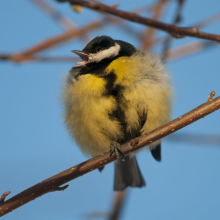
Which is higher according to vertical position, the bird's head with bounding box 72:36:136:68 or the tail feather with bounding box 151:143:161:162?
the bird's head with bounding box 72:36:136:68

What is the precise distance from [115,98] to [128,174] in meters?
0.95

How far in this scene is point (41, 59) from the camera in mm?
2271

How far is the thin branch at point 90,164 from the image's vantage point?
1.73 meters

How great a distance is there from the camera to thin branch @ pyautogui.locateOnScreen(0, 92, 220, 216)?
173 cm

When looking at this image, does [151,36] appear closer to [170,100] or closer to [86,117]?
[170,100]

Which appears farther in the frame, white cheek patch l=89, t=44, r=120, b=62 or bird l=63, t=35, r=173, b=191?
white cheek patch l=89, t=44, r=120, b=62

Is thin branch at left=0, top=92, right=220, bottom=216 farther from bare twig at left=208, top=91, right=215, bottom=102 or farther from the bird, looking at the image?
the bird

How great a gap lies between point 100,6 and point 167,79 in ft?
4.50

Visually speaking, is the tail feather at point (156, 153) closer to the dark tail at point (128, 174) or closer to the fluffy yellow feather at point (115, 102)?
the dark tail at point (128, 174)

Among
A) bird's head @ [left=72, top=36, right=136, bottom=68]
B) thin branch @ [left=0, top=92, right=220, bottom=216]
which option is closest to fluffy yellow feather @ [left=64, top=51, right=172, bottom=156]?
bird's head @ [left=72, top=36, right=136, bottom=68]

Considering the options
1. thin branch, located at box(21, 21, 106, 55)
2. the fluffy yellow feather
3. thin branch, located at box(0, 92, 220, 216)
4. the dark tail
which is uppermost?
thin branch, located at box(21, 21, 106, 55)

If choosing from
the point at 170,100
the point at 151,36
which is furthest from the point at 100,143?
the point at 151,36

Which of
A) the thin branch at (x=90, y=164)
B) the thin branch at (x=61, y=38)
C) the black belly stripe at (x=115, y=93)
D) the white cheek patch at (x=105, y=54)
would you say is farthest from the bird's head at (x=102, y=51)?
the thin branch at (x=90, y=164)

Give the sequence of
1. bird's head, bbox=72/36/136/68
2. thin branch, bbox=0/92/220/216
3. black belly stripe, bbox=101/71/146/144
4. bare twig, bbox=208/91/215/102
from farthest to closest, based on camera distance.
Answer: bird's head, bbox=72/36/136/68 → black belly stripe, bbox=101/71/146/144 → bare twig, bbox=208/91/215/102 → thin branch, bbox=0/92/220/216
